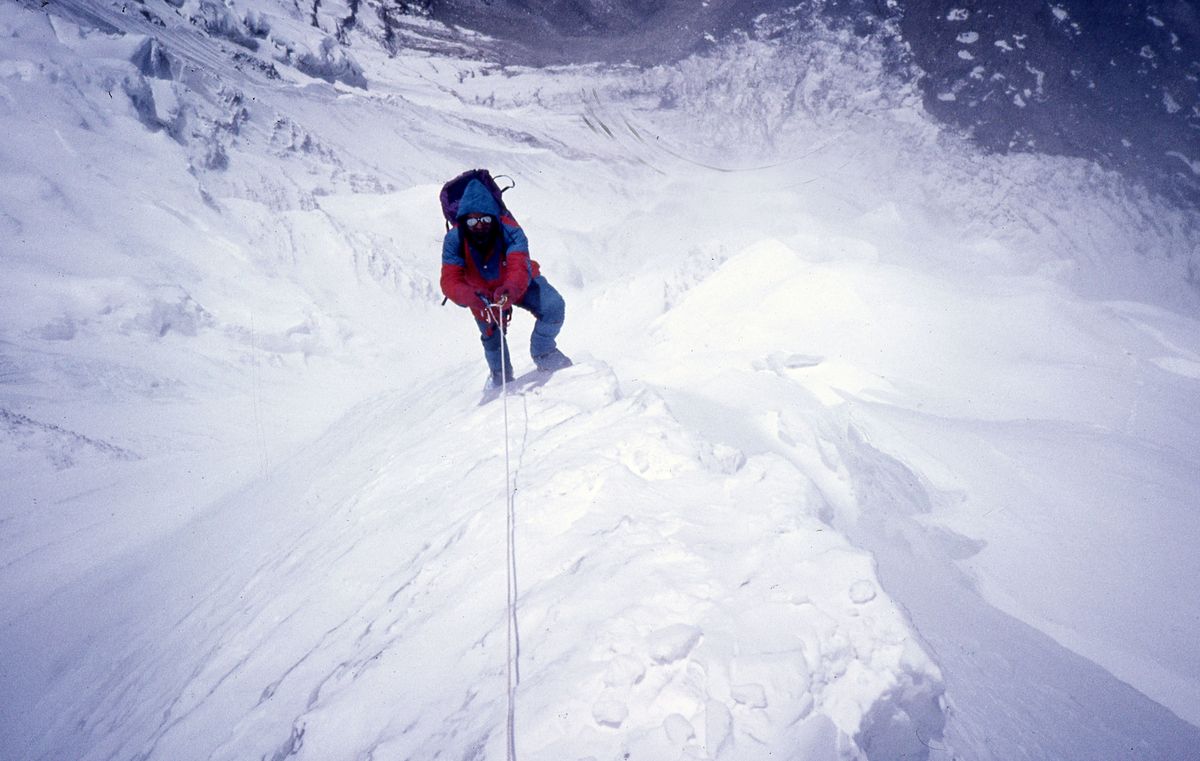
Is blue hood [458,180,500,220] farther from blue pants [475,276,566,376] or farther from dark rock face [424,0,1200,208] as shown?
dark rock face [424,0,1200,208]

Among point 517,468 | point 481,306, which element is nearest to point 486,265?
point 481,306

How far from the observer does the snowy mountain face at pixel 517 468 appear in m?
1.69

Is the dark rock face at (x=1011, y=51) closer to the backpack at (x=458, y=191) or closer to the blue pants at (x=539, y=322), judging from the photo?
the backpack at (x=458, y=191)

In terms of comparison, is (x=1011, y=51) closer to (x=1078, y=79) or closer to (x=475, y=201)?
(x=1078, y=79)

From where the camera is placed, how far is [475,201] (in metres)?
3.35

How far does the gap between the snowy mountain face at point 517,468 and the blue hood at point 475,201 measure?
55.2 inches

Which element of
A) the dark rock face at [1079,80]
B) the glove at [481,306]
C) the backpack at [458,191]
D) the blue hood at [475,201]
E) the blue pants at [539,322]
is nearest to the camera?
the blue hood at [475,201]

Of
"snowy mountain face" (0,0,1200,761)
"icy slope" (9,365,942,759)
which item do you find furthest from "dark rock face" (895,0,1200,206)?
"icy slope" (9,365,942,759)

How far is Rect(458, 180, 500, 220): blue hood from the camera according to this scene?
3.33 meters

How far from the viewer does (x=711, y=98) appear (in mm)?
20734

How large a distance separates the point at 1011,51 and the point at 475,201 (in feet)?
80.1

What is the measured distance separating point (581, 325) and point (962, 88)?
62.5 ft

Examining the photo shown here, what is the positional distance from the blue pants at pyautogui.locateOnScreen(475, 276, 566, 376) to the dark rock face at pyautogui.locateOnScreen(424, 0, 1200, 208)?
2064cm

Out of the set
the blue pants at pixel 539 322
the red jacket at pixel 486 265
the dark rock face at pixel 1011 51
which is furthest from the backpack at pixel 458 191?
the dark rock face at pixel 1011 51
